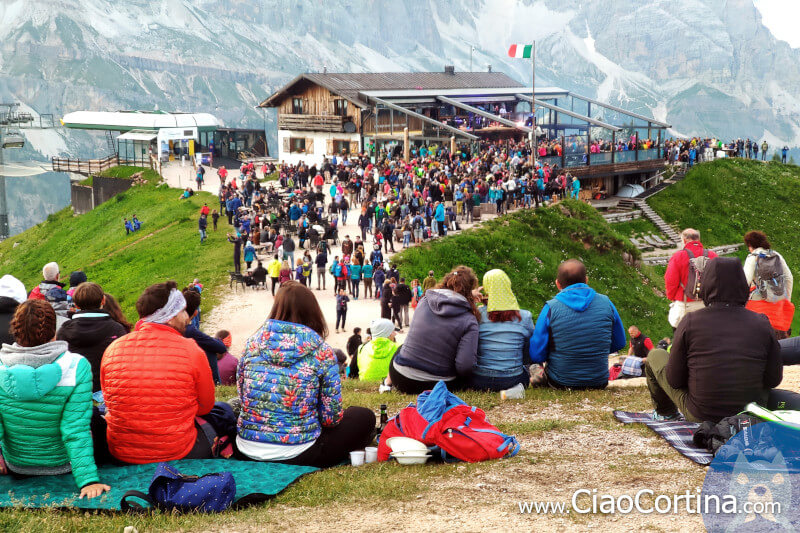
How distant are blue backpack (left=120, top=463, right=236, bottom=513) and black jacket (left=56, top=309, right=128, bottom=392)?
238cm

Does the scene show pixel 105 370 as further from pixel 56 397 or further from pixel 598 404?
pixel 598 404

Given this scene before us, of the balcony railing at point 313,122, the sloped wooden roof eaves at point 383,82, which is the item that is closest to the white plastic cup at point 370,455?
the sloped wooden roof eaves at point 383,82

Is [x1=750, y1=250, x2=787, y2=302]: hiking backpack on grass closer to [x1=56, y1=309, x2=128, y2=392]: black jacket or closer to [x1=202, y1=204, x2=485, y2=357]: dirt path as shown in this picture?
[x1=56, y1=309, x2=128, y2=392]: black jacket

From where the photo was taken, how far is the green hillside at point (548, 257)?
94.4 ft

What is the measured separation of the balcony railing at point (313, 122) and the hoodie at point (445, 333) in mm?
42643

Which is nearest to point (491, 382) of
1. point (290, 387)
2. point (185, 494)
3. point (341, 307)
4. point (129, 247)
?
point (290, 387)

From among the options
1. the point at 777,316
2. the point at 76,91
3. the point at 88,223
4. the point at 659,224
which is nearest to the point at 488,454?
the point at 777,316

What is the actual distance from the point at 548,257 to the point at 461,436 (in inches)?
1018

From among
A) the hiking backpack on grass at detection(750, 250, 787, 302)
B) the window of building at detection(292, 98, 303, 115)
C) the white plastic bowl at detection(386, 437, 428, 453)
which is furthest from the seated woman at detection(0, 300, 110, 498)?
the window of building at detection(292, 98, 303, 115)

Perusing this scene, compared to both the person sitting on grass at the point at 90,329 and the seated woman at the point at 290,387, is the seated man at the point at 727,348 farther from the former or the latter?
the person sitting on grass at the point at 90,329

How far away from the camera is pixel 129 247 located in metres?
40.6

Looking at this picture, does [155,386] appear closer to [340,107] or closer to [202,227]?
[202,227]

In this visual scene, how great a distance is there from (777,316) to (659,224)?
34415 mm

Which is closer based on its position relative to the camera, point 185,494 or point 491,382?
point 185,494
